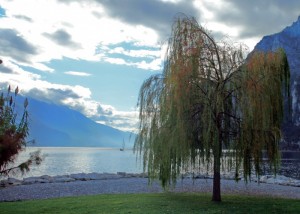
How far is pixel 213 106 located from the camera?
1748cm

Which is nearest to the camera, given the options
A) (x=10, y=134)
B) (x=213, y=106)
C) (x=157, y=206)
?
(x=157, y=206)

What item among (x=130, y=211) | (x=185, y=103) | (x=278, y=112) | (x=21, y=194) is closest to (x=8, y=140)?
(x=130, y=211)

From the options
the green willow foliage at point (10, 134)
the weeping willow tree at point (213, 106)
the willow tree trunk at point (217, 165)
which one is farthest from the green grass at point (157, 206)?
the green willow foliage at point (10, 134)

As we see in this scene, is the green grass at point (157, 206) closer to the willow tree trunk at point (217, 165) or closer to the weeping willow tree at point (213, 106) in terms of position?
the willow tree trunk at point (217, 165)

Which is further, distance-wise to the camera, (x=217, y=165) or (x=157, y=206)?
(x=217, y=165)

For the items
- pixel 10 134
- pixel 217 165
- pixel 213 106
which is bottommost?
pixel 217 165

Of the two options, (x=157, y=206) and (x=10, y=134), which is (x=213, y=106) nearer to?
(x=157, y=206)

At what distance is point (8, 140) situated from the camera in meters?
16.9

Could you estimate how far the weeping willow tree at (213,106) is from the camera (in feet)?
57.4

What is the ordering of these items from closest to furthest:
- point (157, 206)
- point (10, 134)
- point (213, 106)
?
point (157, 206) < point (213, 106) < point (10, 134)

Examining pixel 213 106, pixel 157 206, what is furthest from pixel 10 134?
pixel 213 106

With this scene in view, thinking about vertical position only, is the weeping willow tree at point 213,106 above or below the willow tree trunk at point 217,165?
above

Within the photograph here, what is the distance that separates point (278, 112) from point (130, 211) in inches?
338

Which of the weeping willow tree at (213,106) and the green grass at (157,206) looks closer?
the green grass at (157,206)
